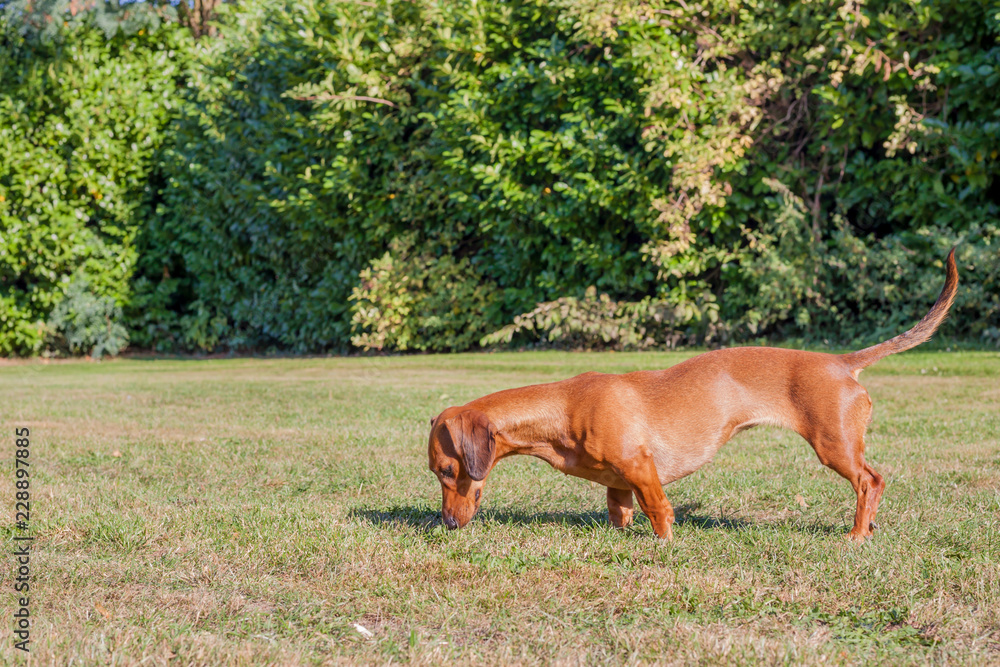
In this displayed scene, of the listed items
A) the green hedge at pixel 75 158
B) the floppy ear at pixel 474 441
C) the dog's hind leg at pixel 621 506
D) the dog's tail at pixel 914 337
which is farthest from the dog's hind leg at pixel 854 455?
the green hedge at pixel 75 158

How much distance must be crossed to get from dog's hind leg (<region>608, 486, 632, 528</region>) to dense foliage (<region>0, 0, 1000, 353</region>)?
7607mm

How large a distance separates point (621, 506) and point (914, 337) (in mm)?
1573

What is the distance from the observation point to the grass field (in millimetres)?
3027

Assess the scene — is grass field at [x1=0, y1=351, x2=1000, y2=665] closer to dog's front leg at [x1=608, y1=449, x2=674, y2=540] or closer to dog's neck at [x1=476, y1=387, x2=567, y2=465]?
dog's front leg at [x1=608, y1=449, x2=674, y2=540]

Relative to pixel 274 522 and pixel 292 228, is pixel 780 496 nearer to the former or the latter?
pixel 274 522

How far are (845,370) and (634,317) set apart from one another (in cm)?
971

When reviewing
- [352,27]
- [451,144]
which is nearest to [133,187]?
[352,27]

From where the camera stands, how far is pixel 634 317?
13945 millimetres

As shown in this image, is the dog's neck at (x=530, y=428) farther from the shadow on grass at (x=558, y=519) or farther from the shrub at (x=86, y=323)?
the shrub at (x=86, y=323)

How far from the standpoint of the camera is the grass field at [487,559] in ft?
9.93

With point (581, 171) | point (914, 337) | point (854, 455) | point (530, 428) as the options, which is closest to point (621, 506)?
point (530, 428)

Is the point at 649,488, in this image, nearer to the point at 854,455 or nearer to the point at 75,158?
the point at 854,455

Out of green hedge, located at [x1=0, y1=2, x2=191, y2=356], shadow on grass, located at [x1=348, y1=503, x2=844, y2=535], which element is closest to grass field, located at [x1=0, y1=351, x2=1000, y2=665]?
shadow on grass, located at [x1=348, y1=503, x2=844, y2=535]

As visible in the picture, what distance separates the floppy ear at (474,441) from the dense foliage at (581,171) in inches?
324
